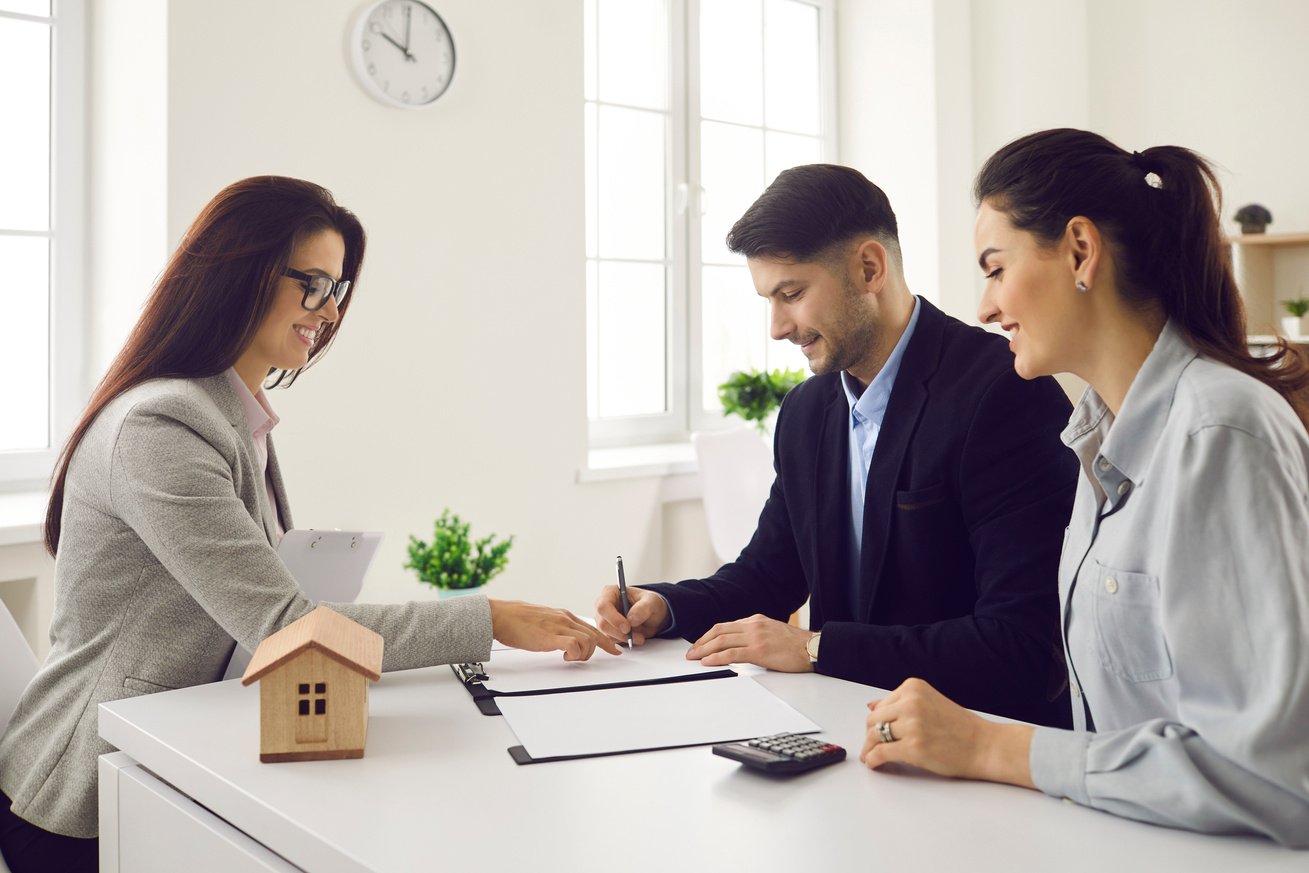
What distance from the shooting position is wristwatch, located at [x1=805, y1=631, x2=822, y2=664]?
1569 mm

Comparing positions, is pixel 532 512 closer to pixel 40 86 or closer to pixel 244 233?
pixel 40 86

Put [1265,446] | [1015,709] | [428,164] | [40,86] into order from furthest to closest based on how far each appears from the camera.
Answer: [428,164] < [40,86] < [1015,709] < [1265,446]

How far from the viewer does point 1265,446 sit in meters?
1.00

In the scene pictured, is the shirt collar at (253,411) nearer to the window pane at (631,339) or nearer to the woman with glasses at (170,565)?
the woman with glasses at (170,565)

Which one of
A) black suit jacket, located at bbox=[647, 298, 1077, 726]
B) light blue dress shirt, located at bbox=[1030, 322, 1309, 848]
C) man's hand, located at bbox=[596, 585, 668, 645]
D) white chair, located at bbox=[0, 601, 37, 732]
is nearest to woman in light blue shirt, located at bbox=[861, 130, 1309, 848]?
light blue dress shirt, located at bbox=[1030, 322, 1309, 848]

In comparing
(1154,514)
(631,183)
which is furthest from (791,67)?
(1154,514)

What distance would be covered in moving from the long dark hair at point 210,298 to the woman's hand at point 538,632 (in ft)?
1.86

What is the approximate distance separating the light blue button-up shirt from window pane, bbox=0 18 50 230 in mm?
2329

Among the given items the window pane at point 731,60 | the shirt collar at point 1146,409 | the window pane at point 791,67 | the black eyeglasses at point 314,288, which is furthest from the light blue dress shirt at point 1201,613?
the window pane at point 791,67

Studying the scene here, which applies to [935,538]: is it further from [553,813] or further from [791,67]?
[791,67]

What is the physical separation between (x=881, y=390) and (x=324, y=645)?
42.8 inches

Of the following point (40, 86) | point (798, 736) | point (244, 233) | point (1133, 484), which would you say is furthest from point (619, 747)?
point (40, 86)

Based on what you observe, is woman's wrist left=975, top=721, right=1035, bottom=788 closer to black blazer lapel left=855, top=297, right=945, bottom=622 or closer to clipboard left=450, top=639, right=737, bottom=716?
clipboard left=450, top=639, right=737, bottom=716

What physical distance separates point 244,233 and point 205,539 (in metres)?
→ 0.51
